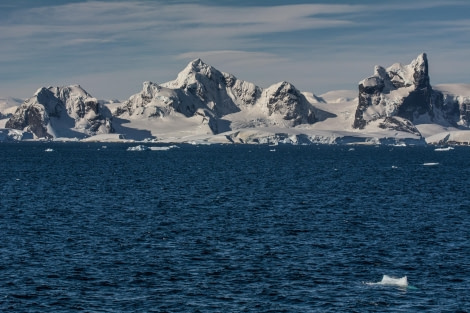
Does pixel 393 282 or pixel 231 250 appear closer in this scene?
pixel 393 282

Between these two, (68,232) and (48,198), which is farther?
(48,198)

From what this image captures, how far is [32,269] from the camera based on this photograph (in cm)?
4822

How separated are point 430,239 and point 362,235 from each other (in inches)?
208

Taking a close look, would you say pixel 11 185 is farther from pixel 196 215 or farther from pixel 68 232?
pixel 68 232

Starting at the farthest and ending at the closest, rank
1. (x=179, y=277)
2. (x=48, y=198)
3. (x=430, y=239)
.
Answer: (x=48, y=198) → (x=430, y=239) → (x=179, y=277)

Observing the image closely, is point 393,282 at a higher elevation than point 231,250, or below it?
below

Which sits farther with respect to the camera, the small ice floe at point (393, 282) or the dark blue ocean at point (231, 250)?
the small ice floe at point (393, 282)

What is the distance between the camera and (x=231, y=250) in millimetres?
55250

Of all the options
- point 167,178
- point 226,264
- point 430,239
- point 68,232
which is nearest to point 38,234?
point 68,232

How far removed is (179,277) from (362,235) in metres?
20.3

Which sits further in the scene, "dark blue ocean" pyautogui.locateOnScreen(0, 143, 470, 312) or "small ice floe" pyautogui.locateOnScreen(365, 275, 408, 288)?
"small ice floe" pyautogui.locateOnScreen(365, 275, 408, 288)

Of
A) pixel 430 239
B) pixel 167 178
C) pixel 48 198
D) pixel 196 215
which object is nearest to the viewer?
pixel 430 239

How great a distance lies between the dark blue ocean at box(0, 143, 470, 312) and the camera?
41.8 metres

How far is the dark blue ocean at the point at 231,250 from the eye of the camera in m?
41.8
